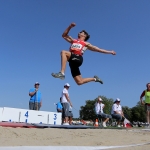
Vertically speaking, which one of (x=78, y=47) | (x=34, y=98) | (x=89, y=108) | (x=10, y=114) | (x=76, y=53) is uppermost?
(x=89, y=108)

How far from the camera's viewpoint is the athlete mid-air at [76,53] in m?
5.35

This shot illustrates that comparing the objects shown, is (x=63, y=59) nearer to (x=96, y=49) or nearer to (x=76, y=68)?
(x=76, y=68)

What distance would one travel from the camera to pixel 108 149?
11.8ft

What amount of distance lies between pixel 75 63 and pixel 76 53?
26 cm

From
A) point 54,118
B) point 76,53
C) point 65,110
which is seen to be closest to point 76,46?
point 76,53

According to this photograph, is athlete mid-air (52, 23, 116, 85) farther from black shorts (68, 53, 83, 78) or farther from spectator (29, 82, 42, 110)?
spectator (29, 82, 42, 110)

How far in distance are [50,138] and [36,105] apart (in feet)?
15.6

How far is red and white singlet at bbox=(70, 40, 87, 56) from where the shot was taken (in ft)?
18.3

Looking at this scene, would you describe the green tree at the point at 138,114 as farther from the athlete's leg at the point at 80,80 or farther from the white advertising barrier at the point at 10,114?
the athlete's leg at the point at 80,80

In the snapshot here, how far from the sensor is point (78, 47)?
222 inches

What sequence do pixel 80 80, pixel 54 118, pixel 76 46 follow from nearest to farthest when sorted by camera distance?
pixel 76 46, pixel 80 80, pixel 54 118

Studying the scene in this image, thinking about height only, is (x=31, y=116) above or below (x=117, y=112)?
below

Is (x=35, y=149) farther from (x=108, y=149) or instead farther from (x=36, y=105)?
(x=36, y=105)

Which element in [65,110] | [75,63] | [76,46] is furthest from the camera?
[65,110]
